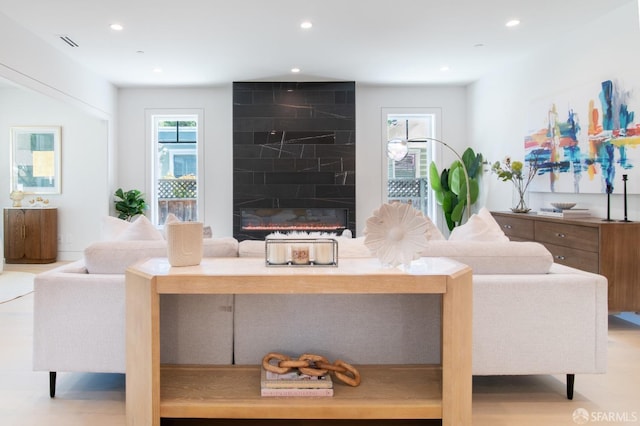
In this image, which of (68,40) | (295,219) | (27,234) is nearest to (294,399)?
(68,40)

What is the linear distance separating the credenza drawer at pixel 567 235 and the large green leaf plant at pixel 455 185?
2.12 metres

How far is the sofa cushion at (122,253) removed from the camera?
92.7 inches

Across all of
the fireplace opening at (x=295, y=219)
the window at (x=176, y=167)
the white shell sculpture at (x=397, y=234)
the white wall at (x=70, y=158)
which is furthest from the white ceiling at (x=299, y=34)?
the white shell sculpture at (x=397, y=234)

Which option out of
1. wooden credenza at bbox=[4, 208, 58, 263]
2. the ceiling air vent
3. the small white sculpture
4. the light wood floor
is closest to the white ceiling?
the ceiling air vent

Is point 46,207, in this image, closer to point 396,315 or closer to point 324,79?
point 324,79

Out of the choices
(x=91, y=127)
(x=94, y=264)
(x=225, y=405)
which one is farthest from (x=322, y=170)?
(x=225, y=405)

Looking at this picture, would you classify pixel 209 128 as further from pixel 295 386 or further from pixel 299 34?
pixel 295 386

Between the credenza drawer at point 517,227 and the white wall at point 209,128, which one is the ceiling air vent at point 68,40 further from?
the credenza drawer at point 517,227

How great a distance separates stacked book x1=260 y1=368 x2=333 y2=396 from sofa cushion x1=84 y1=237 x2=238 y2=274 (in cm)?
71

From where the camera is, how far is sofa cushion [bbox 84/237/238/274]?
2.35 m

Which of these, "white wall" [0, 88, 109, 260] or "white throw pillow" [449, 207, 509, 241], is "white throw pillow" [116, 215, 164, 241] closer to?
"white throw pillow" [449, 207, 509, 241]

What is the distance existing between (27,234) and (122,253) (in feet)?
17.8

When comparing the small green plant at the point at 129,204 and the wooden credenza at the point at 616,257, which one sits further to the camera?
the small green plant at the point at 129,204

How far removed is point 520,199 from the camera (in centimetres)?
551
